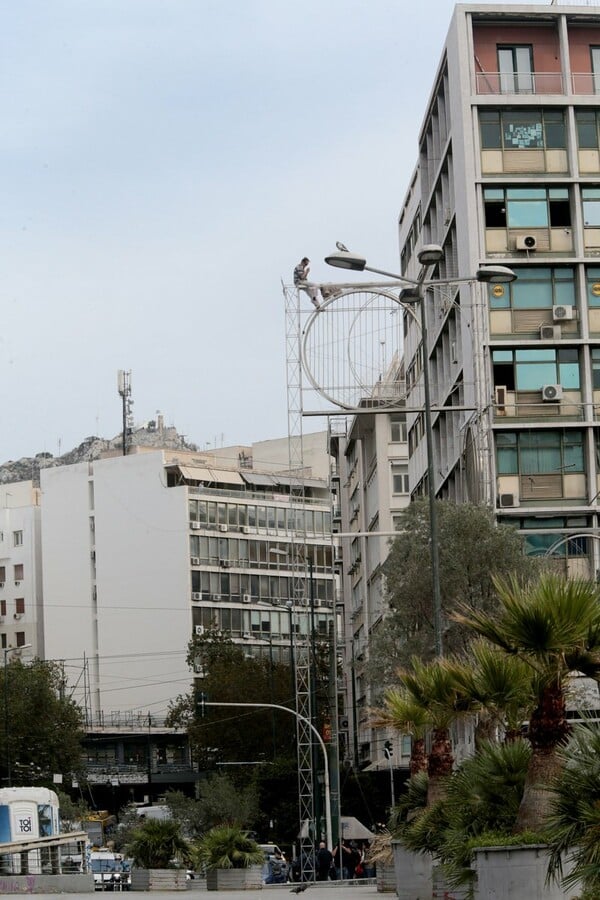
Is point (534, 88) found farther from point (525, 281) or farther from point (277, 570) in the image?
point (277, 570)

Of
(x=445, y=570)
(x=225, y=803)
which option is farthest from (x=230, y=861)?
(x=225, y=803)

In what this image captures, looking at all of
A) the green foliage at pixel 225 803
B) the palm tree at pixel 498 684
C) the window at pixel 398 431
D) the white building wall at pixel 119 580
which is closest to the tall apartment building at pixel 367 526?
the window at pixel 398 431

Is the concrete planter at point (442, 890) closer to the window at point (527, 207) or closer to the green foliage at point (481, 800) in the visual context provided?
the green foliage at point (481, 800)

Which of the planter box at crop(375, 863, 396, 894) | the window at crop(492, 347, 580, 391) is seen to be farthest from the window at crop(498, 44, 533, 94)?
the planter box at crop(375, 863, 396, 894)

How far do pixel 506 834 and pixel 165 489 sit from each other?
9049cm

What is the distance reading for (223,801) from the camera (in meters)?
71.3

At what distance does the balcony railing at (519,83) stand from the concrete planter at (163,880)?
949 inches

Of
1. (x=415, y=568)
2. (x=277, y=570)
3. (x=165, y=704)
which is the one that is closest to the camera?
(x=415, y=568)

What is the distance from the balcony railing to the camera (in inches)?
1949

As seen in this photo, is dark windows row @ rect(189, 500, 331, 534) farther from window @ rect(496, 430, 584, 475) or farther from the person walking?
the person walking

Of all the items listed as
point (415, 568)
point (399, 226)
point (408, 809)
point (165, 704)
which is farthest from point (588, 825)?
point (165, 704)

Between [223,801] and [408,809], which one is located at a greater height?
[408,809]

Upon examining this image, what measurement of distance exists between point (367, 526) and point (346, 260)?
5745cm

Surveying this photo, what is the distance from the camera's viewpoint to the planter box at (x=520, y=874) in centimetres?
1545
